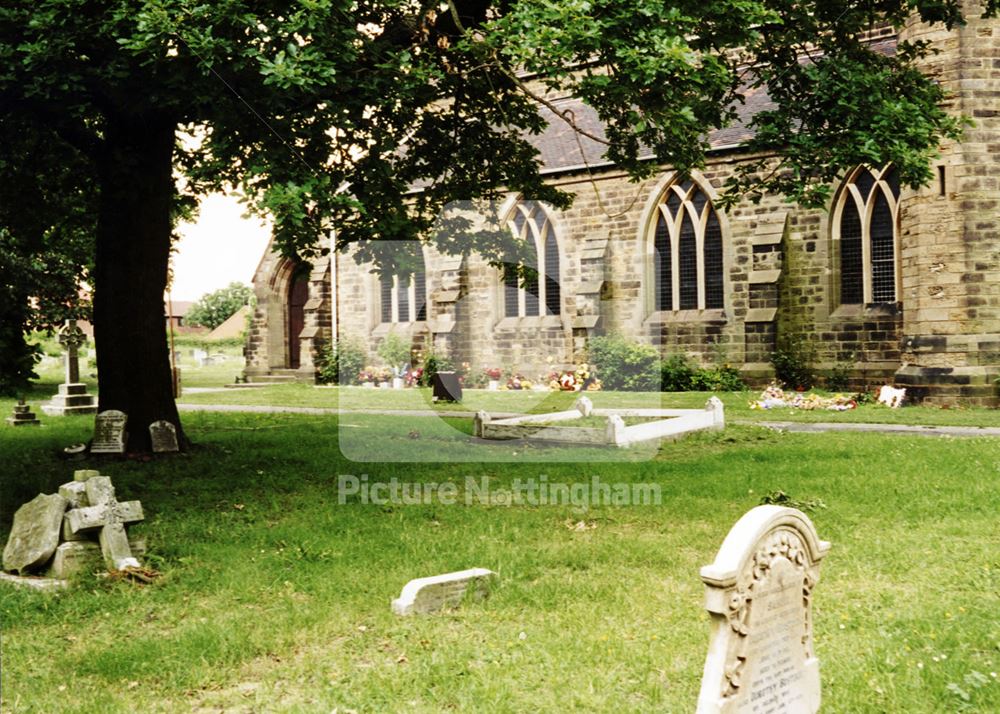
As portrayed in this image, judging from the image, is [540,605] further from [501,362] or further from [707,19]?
[501,362]

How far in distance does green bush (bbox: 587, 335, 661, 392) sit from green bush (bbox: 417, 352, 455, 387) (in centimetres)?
409

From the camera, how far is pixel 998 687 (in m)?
4.72

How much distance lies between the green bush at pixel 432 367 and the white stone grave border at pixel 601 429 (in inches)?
270

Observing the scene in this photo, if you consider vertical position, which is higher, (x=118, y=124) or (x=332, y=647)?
(x=118, y=124)

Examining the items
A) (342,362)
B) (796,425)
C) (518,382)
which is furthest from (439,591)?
(342,362)

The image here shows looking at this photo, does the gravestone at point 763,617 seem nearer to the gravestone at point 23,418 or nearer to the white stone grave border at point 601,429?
the white stone grave border at point 601,429

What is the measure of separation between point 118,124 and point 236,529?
6.38 m

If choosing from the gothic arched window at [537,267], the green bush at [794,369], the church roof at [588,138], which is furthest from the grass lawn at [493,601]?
the gothic arched window at [537,267]

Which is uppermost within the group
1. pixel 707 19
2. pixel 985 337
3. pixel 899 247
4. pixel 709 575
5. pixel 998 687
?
pixel 707 19

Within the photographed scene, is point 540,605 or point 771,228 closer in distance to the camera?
point 540,605

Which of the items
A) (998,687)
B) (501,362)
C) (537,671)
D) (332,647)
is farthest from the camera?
(501,362)

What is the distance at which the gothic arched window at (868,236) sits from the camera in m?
21.4

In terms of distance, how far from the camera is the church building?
18.6 meters

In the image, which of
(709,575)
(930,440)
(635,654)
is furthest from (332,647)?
(930,440)
